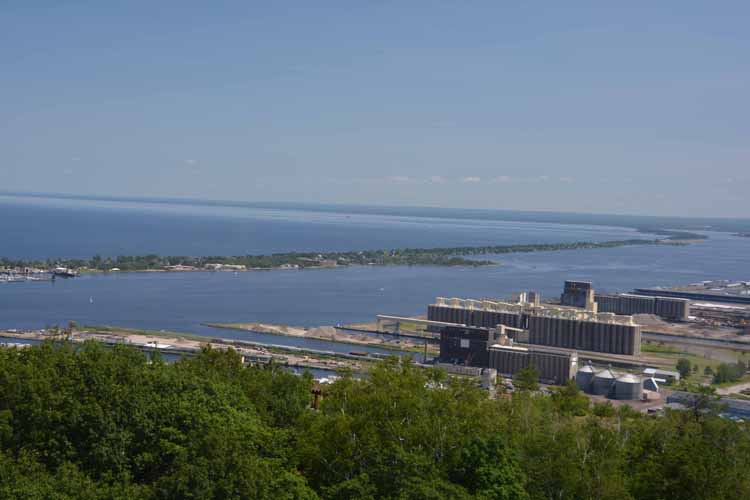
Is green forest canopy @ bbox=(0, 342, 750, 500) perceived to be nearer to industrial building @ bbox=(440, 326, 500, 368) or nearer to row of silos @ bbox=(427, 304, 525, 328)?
industrial building @ bbox=(440, 326, 500, 368)

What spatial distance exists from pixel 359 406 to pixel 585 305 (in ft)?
102

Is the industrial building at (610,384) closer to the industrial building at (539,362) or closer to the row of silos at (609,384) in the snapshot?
the row of silos at (609,384)

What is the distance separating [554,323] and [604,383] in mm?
9138

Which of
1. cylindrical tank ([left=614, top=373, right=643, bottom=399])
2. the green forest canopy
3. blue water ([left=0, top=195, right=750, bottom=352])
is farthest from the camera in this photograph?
blue water ([left=0, top=195, right=750, bottom=352])

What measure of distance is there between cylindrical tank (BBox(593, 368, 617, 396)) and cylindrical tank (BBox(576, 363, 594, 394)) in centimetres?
19

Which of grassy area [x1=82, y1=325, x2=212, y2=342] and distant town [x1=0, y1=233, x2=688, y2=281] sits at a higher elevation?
distant town [x1=0, y1=233, x2=688, y2=281]

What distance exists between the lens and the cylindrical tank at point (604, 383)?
25.3 m

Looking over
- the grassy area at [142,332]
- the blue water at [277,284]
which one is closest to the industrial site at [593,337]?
the blue water at [277,284]

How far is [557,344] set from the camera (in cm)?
3422

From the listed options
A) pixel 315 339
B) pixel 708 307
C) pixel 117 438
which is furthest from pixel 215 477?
pixel 708 307

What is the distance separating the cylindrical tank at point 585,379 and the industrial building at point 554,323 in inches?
286

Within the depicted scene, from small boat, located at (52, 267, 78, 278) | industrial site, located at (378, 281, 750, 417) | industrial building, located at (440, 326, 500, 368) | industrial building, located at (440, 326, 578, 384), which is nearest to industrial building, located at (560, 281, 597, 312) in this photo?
industrial site, located at (378, 281, 750, 417)

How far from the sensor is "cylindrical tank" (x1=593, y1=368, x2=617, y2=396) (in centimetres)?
2533

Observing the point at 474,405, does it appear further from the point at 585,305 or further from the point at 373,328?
the point at 585,305
